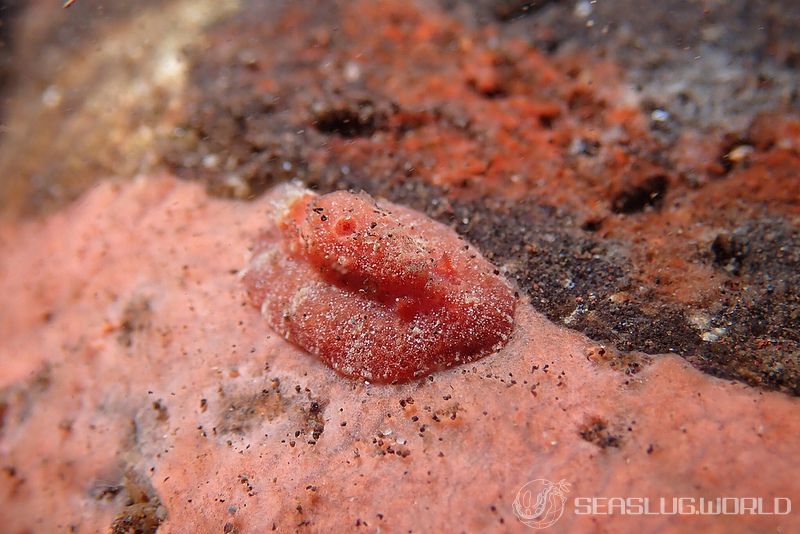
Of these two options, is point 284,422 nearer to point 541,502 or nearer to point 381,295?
point 381,295

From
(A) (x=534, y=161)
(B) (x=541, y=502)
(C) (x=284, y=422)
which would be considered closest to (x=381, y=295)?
(C) (x=284, y=422)

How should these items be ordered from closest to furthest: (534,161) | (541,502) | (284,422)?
(541,502), (284,422), (534,161)

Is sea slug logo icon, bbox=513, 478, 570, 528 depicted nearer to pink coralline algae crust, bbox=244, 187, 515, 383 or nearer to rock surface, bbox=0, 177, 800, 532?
rock surface, bbox=0, 177, 800, 532

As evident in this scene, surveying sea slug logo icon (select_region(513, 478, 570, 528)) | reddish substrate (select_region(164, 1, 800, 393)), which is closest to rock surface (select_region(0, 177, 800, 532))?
sea slug logo icon (select_region(513, 478, 570, 528))

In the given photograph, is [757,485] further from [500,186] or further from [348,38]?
[348,38]

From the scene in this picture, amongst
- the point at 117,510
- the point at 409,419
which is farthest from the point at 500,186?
the point at 117,510
